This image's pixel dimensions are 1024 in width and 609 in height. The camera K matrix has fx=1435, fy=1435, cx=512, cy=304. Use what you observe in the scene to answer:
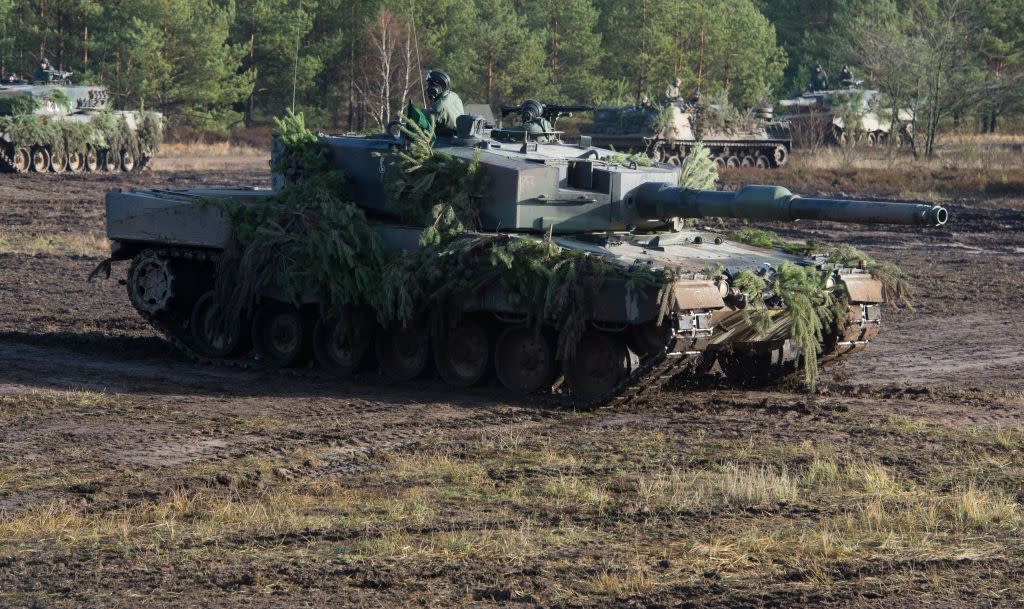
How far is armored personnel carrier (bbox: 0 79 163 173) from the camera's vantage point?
1558 inches

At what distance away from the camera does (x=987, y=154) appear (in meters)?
42.1

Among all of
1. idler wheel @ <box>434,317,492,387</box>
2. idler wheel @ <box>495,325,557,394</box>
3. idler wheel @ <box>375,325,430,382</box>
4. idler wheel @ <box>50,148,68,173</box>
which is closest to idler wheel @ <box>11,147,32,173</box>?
idler wheel @ <box>50,148,68,173</box>

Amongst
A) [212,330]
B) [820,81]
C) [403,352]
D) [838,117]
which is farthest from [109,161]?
[403,352]

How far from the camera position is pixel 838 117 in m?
51.1

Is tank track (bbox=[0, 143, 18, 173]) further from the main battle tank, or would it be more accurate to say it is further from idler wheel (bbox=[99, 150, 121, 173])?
the main battle tank

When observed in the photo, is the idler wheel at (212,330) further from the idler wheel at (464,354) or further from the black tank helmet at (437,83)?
the black tank helmet at (437,83)

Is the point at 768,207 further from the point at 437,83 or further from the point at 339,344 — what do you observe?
the point at 339,344

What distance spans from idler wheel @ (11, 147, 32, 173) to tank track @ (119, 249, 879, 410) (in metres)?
26.5

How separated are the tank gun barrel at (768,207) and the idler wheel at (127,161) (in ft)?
110

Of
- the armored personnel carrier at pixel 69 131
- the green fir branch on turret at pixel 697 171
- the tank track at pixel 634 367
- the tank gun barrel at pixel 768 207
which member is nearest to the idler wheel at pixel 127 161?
the armored personnel carrier at pixel 69 131

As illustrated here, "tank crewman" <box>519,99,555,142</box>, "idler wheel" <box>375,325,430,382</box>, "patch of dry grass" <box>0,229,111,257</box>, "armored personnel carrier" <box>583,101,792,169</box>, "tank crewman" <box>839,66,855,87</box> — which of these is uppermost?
"tank crewman" <box>839,66,855,87</box>

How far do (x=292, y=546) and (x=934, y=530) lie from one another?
3.45 metres

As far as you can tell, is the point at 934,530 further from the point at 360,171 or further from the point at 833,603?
the point at 360,171

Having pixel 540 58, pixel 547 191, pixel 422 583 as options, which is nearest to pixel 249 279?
pixel 547 191
